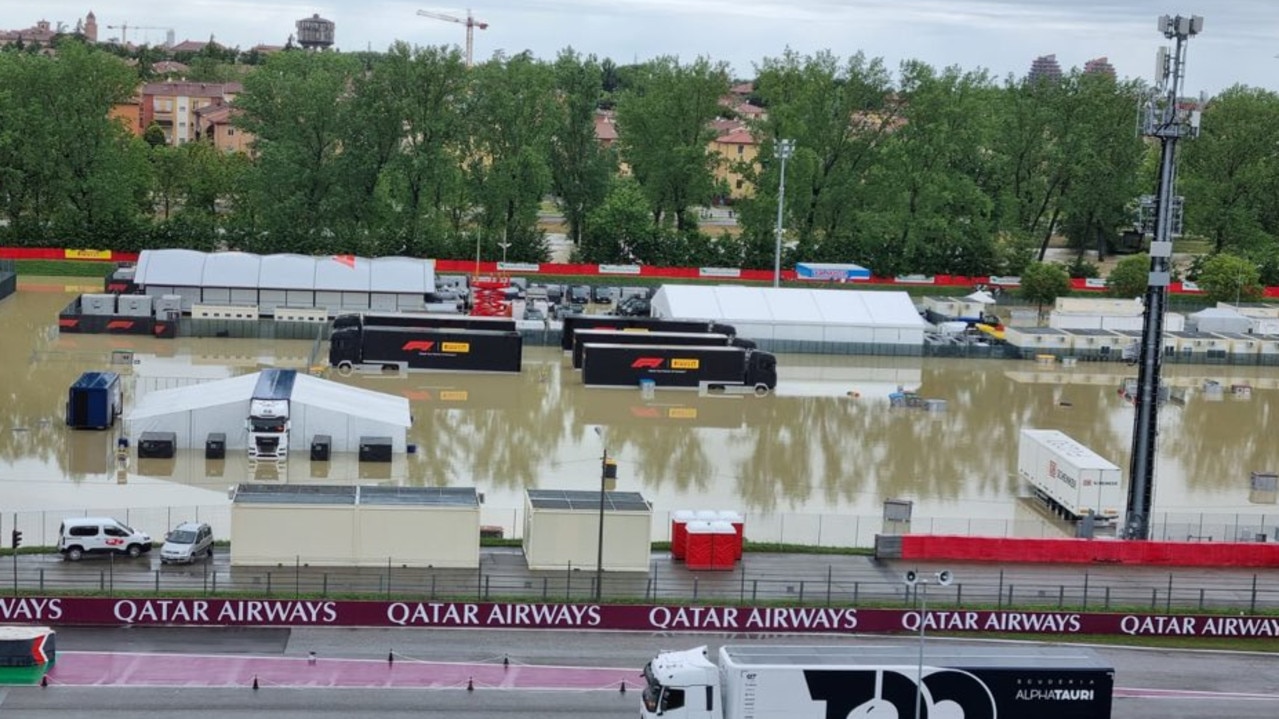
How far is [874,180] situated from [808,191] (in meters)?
3.24

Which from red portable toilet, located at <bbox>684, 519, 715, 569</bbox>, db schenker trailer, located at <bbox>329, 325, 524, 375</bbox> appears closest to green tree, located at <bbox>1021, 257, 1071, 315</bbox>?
db schenker trailer, located at <bbox>329, 325, 524, 375</bbox>

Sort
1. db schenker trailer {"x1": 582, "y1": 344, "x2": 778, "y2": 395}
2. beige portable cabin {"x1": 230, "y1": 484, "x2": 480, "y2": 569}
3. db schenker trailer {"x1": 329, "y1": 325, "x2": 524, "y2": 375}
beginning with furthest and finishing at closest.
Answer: db schenker trailer {"x1": 329, "y1": 325, "x2": 524, "y2": 375} → db schenker trailer {"x1": 582, "y1": 344, "x2": 778, "y2": 395} → beige portable cabin {"x1": 230, "y1": 484, "x2": 480, "y2": 569}

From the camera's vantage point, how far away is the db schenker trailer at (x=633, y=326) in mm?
59531

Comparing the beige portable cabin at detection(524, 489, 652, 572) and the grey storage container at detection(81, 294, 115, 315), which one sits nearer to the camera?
the beige portable cabin at detection(524, 489, 652, 572)

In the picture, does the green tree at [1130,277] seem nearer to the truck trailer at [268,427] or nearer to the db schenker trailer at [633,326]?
the db schenker trailer at [633,326]

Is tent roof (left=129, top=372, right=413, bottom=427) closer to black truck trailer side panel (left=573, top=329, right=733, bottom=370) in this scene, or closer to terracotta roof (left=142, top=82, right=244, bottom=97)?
black truck trailer side panel (left=573, top=329, right=733, bottom=370)

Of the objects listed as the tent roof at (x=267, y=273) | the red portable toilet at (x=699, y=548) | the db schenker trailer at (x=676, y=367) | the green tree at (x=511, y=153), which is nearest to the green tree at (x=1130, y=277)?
the green tree at (x=511, y=153)

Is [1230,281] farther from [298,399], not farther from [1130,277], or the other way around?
[298,399]

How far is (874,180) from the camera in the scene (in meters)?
83.1

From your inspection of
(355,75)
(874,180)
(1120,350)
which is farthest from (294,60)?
(1120,350)

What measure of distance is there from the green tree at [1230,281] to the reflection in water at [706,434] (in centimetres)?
1140

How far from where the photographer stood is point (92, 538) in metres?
32.0

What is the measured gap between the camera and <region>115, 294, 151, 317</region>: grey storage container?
5975 cm

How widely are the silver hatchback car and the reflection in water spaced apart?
580 centimetres
